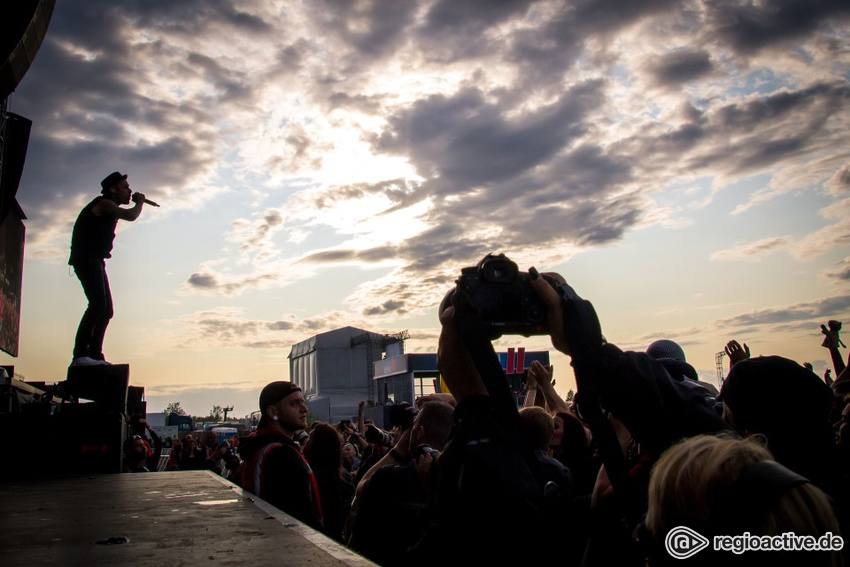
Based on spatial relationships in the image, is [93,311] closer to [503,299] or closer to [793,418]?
[503,299]

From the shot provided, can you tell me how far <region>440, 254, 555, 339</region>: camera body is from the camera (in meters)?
1.83

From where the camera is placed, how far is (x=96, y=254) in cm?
646

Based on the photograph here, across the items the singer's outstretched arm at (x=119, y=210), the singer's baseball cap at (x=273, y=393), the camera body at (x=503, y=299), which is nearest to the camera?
the camera body at (x=503, y=299)

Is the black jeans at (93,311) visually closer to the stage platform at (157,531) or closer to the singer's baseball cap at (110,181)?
the singer's baseball cap at (110,181)

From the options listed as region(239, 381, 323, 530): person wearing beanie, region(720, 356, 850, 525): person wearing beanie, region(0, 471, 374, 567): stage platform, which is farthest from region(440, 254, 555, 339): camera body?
region(239, 381, 323, 530): person wearing beanie

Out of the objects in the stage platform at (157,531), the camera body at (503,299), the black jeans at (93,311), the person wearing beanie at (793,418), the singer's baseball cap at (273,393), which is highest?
the black jeans at (93,311)

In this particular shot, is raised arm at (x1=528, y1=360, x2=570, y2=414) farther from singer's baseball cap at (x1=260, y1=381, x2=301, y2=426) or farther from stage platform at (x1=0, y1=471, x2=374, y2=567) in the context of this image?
stage platform at (x1=0, y1=471, x2=374, y2=567)

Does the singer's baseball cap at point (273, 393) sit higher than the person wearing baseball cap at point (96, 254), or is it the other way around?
the person wearing baseball cap at point (96, 254)

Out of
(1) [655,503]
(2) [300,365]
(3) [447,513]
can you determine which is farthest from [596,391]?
(2) [300,365]

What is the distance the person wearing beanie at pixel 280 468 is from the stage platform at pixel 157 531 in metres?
0.21

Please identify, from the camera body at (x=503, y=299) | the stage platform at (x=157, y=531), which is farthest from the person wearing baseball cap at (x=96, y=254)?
the camera body at (x=503, y=299)

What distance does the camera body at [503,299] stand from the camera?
72.1 inches

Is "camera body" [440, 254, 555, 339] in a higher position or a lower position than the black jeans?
lower

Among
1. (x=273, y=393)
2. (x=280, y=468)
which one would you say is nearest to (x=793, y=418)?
(x=280, y=468)
